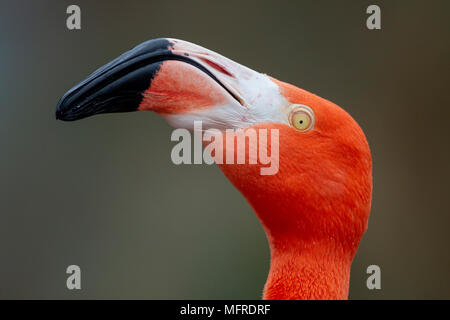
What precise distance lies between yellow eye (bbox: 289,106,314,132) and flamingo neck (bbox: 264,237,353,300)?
0.24 m

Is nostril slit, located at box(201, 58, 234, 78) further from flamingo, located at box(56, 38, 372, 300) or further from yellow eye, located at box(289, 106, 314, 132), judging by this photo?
yellow eye, located at box(289, 106, 314, 132)

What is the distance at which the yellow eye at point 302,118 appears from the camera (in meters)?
0.90

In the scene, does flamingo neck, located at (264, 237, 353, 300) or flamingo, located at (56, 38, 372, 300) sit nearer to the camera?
flamingo, located at (56, 38, 372, 300)

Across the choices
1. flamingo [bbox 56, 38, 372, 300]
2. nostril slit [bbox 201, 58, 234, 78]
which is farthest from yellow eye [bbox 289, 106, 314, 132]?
nostril slit [bbox 201, 58, 234, 78]

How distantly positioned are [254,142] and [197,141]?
0.11m

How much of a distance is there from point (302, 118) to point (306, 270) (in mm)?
316

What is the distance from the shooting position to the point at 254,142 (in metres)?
0.87

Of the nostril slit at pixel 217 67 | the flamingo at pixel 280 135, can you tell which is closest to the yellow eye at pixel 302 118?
the flamingo at pixel 280 135

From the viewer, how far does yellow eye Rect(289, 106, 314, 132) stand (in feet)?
2.97

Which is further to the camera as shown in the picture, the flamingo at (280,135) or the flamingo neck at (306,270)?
the flamingo neck at (306,270)
